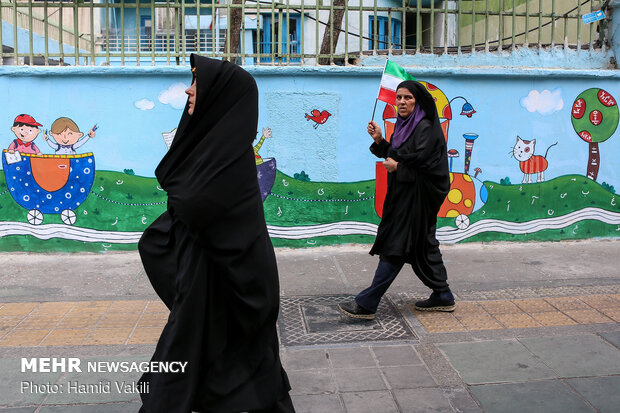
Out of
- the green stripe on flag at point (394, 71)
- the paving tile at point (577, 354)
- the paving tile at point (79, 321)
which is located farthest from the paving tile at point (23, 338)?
the paving tile at point (577, 354)

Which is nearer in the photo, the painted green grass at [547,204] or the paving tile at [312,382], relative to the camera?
the paving tile at [312,382]

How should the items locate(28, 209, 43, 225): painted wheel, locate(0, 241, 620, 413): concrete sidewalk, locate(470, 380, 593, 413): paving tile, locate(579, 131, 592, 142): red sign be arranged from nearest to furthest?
locate(470, 380, 593, 413): paving tile
locate(0, 241, 620, 413): concrete sidewalk
locate(28, 209, 43, 225): painted wheel
locate(579, 131, 592, 142): red sign

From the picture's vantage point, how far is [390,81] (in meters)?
4.86

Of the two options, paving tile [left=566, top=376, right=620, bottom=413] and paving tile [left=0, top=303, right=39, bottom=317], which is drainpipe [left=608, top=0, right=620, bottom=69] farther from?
paving tile [left=0, top=303, right=39, bottom=317]

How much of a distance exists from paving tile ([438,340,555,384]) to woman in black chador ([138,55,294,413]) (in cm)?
164

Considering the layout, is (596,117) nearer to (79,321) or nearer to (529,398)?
(529,398)

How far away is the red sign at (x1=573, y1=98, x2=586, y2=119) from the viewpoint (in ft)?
22.8

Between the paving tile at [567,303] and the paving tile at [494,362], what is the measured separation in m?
0.98

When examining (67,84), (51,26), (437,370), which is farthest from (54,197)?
(437,370)

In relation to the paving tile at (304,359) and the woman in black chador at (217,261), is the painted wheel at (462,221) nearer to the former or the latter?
the paving tile at (304,359)

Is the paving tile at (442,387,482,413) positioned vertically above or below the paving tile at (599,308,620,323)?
below

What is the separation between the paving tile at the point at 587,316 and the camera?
4.55m

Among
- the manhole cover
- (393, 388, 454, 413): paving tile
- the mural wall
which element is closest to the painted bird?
the mural wall

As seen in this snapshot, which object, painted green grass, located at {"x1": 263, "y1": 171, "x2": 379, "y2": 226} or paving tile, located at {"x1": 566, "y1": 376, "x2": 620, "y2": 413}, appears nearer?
paving tile, located at {"x1": 566, "y1": 376, "x2": 620, "y2": 413}
